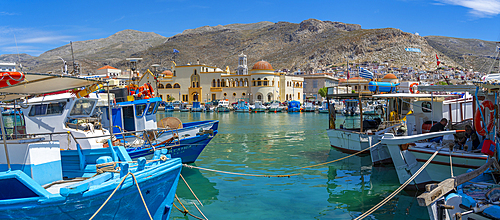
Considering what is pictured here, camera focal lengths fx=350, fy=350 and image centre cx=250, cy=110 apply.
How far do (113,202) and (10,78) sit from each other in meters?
2.70

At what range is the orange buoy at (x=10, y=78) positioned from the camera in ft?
19.0

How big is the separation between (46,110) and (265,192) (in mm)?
7342

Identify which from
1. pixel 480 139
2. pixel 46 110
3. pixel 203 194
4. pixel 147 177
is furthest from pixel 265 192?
pixel 46 110

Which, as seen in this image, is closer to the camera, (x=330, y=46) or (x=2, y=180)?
(x=2, y=180)

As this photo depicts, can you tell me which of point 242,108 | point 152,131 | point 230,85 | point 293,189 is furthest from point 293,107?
point 293,189

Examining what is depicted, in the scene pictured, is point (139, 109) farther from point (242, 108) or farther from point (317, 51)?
point (317, 51)

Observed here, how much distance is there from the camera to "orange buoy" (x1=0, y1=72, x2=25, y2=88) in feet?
19.0

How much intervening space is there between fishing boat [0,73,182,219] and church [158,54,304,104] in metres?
65.4

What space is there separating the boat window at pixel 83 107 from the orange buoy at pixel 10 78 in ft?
18.4

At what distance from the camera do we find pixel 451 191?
779cm

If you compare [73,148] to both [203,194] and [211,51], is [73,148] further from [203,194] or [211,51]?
[211,51]

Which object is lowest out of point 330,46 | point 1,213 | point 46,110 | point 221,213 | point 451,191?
point 221,213

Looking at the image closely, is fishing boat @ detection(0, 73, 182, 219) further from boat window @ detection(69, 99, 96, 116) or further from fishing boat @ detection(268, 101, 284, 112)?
fishing boat @ detection(268, 101, 284, 112)

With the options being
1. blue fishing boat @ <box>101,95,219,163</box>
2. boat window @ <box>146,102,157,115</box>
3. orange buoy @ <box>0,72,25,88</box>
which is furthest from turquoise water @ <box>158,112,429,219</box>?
orange buoy @ <box>0,72,25,88</box>
